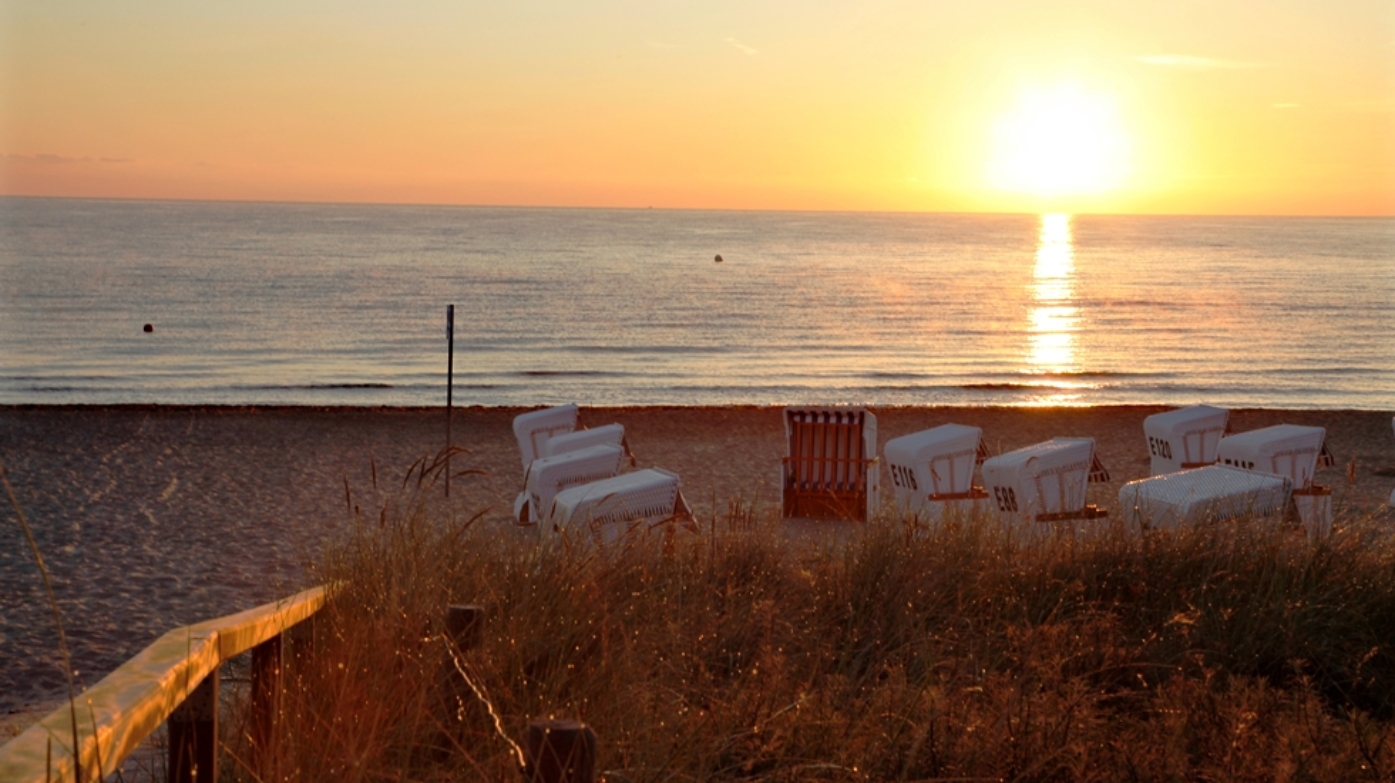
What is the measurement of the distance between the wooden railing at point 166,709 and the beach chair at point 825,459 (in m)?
7.41

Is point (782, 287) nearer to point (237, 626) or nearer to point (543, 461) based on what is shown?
point (543, 461)

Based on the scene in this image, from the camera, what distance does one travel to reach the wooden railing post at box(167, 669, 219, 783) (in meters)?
2.31

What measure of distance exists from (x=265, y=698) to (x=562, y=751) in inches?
44.9

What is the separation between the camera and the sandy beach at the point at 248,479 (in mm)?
7141

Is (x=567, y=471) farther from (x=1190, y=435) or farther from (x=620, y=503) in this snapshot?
(x=1190, y=435)

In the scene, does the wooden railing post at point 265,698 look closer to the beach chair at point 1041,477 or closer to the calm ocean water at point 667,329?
the beach chair at point 1041,477

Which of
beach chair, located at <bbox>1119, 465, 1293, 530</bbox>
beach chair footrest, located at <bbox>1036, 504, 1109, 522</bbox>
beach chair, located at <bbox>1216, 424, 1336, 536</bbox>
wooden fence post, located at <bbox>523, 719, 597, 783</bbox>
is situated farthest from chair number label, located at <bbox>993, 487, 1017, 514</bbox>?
wooden fence post, located at <bbox>523, 719, 597, 783</bbox>

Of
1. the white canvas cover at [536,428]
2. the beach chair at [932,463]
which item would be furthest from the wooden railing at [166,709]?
the white canvas cover at [536,428]

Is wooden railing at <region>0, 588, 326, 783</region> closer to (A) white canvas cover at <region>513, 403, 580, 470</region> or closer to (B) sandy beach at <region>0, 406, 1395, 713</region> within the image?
(B) sandy beach at <region>0, 406, 1395, 713</region>

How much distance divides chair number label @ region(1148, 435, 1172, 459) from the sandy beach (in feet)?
2.14

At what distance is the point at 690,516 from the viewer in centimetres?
751

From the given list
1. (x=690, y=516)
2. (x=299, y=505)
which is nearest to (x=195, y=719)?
(x=690, y=516)

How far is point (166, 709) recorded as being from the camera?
2.02m

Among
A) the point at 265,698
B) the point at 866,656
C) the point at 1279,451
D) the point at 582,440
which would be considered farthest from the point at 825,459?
the point at 265,698
